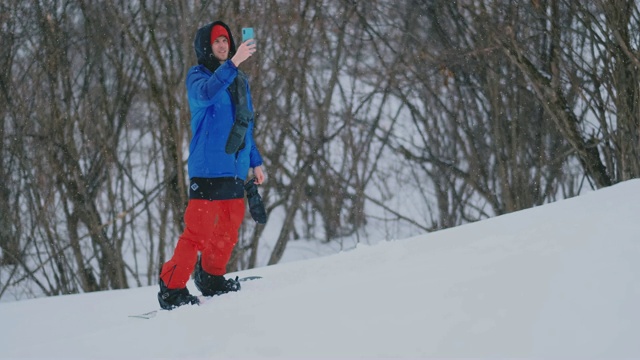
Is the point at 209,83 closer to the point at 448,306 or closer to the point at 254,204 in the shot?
the point at 254,204

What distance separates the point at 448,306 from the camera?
245cm

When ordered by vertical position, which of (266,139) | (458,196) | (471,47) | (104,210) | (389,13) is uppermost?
(389,13)

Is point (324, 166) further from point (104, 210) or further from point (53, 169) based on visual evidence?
point (53, 169)

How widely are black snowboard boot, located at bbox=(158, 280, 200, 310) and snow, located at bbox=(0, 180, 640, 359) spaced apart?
0.74ft

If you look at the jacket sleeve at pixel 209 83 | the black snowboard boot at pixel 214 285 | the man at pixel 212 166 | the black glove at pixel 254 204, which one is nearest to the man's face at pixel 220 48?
the man at pixel 212 166

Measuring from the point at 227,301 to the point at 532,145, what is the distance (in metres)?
9.26

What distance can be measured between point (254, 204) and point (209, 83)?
805 mm

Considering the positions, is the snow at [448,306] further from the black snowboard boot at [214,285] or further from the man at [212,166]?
the man at [212,166]

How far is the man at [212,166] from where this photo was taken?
3.62 meters

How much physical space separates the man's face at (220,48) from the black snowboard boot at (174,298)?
1242 mm

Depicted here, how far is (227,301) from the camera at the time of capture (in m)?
3.22

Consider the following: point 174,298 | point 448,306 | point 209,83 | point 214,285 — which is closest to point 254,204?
point 214,285

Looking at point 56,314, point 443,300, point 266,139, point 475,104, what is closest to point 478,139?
point 475,104

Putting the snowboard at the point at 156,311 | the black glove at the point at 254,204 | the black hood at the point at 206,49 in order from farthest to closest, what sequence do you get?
the black glove at the point at 254,204 → the black hood at the point at 206,49 → the snowboard at the point at 156,311
